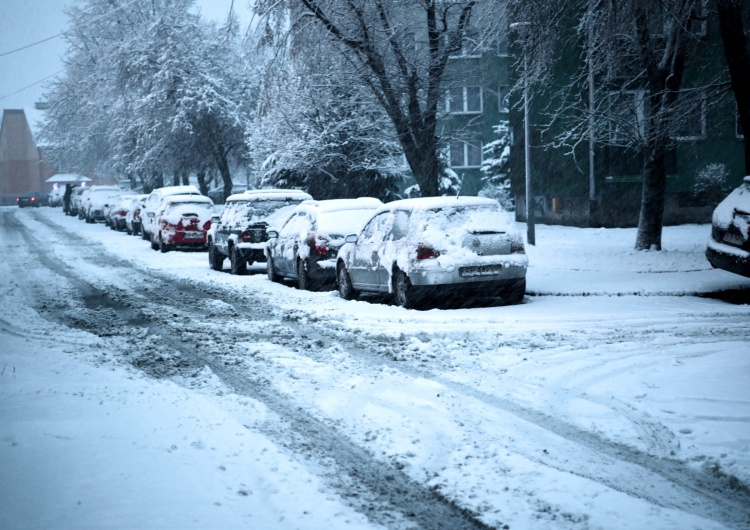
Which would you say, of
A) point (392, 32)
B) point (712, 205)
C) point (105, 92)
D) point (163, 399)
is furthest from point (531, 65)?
point (105, 92)

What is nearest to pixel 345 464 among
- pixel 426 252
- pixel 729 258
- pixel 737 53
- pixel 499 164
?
pixel 426 252

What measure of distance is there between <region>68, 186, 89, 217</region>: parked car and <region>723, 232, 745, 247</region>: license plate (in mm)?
51652

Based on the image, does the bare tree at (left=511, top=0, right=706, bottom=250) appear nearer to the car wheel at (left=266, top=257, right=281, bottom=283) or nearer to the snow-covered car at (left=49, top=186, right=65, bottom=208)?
the car wheel at (left=266, top=257, right=281, bottom=283)

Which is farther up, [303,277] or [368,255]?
[368,255]

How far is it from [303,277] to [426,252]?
189 inches

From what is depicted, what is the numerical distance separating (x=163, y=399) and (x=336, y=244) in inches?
366

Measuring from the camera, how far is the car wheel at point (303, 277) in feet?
56.6

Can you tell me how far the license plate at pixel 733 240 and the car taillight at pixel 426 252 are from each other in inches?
165

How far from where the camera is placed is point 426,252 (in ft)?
42.9

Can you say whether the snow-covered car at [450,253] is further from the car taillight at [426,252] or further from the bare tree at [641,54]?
the bare tree at [641,54]

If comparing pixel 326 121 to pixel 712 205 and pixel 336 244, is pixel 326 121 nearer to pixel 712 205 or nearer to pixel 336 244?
pixel 712 205

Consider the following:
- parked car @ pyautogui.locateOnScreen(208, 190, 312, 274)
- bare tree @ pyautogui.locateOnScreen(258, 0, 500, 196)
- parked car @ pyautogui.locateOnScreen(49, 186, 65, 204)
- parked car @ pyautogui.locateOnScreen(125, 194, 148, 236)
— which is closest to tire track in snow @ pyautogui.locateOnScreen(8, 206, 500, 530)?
parked car @ pyautogui.locateOnScreen(208, 190, 312, 274)

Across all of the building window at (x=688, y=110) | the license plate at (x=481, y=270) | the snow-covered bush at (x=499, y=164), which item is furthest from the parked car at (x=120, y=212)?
the license plate at (x=481, y=270)

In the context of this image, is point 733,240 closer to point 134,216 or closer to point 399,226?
point 399,226
